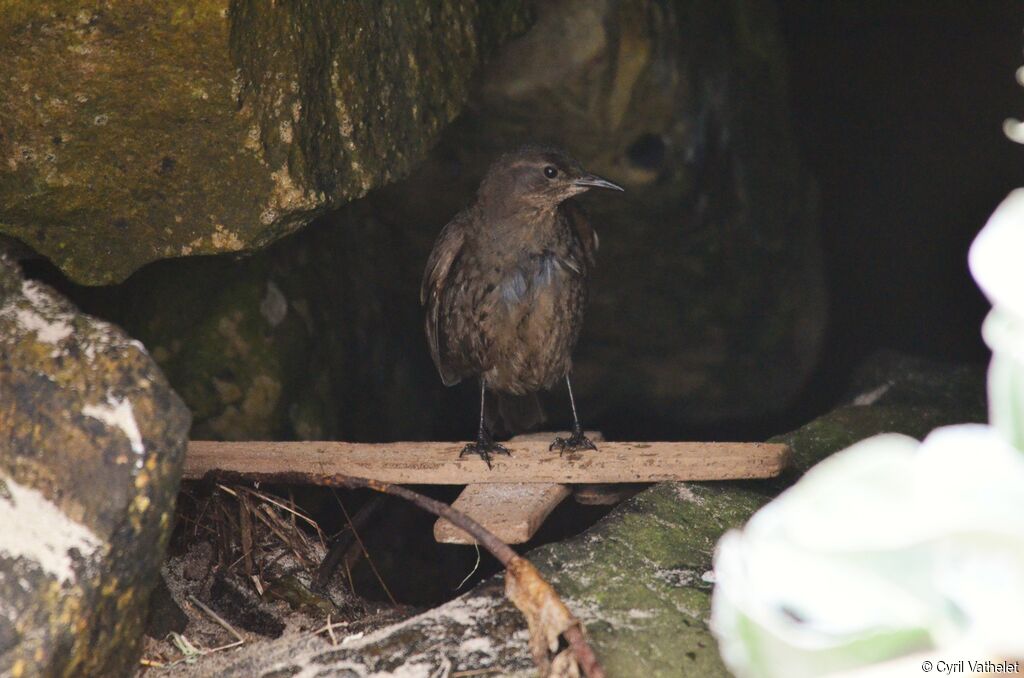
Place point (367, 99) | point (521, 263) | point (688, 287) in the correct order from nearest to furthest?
point (367, 99)
point (521, 263)
point (688, 287)

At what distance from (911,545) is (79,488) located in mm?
1932

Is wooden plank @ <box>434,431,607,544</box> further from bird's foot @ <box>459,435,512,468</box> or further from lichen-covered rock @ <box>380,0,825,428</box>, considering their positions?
lichen-covered rock @ <box>380,0,825,428</box>

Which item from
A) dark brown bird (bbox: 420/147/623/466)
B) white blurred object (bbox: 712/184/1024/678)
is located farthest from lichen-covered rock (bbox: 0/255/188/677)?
dark brown bird (bbox: 420/147/623/466)

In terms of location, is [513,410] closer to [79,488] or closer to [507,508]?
[507,508]

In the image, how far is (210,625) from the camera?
3307 millimetres

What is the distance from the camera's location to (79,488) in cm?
209

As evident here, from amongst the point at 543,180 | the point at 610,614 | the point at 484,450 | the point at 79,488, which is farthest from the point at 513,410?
the point at 79,488

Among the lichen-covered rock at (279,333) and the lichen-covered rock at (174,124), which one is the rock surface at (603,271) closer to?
the lichen-covered rock at (279,333)

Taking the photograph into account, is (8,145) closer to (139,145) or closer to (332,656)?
(139,145)

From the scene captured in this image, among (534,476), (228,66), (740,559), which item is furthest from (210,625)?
(740,559)

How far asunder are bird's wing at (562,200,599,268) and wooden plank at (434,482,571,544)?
1217mm

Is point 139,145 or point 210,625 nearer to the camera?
point 139,145

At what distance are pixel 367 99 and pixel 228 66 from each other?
0.78 metres

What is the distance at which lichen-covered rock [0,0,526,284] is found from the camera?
2.75 meters
